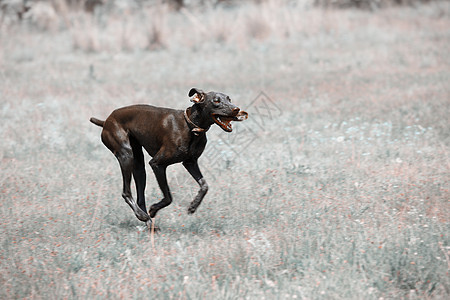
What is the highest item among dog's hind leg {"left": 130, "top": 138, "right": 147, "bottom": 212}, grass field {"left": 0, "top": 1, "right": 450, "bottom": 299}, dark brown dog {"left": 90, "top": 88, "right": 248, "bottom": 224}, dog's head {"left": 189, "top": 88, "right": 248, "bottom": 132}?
dog's head {"left": 189, "top": 88, "right": 248, "bottom": 132}

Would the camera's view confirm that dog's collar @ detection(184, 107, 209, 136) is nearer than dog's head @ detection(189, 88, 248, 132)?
No

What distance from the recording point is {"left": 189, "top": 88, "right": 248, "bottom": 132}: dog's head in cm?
498

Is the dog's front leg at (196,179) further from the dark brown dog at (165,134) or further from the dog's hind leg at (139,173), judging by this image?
the dog's hind leg at (139,173)

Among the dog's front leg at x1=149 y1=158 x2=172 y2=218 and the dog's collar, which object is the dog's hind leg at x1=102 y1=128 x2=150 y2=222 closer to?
the dog's front leg at x1=149 y1=158 x2=172 y2=218

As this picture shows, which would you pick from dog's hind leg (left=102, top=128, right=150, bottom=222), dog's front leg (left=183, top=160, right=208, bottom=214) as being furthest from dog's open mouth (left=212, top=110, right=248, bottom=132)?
dog's hind leg (left=102, top=128, right=150, bottom=222)

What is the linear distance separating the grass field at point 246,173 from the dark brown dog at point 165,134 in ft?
1.74

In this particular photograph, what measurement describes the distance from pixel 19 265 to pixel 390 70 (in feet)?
33.6

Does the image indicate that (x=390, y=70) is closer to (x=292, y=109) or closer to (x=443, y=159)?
(x=292, y=109)

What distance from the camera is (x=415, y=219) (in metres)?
5.62

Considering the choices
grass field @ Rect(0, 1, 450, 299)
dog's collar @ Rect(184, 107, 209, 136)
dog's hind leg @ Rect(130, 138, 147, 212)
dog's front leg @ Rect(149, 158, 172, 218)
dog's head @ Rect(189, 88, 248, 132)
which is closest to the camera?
grass field @ Rect(0, 1, 450, 299)

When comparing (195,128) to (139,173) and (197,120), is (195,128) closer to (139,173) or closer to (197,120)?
(197,120)

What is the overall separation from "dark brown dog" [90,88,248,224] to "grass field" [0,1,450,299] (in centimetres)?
53

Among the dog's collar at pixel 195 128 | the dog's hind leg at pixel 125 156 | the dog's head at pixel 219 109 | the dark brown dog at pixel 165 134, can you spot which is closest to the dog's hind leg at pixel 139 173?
the dark brown dog at pixel 165 134

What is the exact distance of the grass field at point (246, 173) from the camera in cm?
465
